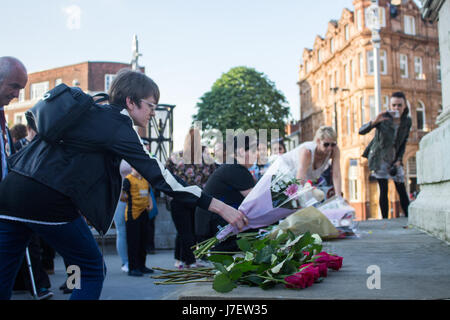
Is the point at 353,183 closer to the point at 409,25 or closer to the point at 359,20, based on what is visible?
the point at 359,20

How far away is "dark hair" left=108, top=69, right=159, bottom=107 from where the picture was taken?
2771 millimetres

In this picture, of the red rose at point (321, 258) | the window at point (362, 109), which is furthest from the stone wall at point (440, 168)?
the window at point (362, 109)

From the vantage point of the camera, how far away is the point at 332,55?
44219mm

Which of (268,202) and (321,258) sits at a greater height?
(268,202)

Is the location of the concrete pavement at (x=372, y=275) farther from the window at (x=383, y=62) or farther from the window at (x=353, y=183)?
the window at (x=383, y=62)

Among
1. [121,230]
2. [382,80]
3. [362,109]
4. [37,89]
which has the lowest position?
[121,230]

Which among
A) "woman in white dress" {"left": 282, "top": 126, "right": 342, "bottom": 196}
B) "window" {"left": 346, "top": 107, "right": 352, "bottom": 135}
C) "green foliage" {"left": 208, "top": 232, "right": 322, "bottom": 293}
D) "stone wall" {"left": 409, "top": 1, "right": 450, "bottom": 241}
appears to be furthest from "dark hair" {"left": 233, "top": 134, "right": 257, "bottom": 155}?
"window" {"left": 346, "top": 107, "right": 352, "bottom": 135}

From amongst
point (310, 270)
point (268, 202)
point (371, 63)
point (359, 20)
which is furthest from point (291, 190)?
point (359, 20)

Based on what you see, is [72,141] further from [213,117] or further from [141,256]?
[213,117]

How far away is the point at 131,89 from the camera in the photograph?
2.76 meters

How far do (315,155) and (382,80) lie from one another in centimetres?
3453

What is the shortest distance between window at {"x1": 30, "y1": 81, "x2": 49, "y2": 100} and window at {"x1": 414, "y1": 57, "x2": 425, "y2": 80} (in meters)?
40.8

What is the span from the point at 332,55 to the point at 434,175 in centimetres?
4148
